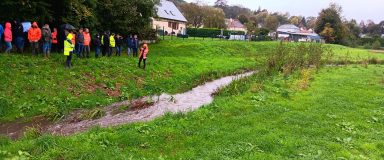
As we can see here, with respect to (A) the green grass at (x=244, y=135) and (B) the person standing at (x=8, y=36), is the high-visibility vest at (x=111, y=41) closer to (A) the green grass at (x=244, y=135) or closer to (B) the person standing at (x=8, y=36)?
(B) the person standing at (x=8, y=36)

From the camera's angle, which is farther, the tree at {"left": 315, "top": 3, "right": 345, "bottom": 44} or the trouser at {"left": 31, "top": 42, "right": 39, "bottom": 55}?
the tree at {"left": 315, "top": 3, "right": 345, "bottom": 44}

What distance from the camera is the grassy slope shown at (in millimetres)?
15359

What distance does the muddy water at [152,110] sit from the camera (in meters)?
13.1

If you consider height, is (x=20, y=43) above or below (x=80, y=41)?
below

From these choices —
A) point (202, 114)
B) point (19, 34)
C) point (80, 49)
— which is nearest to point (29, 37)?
point (19, 34)

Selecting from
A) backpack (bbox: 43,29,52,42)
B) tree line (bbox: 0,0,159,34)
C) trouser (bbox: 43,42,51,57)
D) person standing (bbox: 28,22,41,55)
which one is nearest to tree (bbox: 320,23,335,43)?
tree line (bbox: 0,0,159,34)

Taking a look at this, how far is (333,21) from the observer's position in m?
83.2

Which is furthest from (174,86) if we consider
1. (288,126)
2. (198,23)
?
(198,23)

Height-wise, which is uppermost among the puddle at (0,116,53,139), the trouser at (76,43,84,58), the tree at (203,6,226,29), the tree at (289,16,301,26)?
the tree at (289,16,301,26)

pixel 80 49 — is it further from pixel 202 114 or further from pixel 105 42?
pixel 202 114

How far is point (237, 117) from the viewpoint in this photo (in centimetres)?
1364

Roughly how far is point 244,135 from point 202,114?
2.76 m

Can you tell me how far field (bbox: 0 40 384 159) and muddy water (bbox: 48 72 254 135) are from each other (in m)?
0.98

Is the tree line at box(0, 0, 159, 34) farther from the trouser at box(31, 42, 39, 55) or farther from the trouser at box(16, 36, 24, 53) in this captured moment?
the trouser at box(31, 42, 39, 55)
